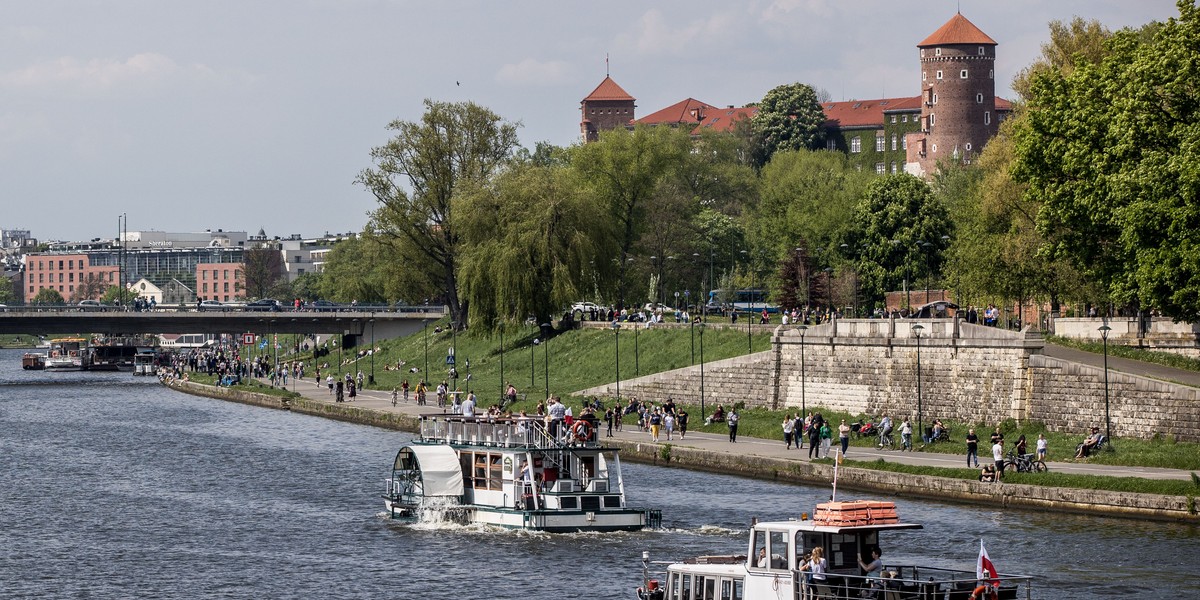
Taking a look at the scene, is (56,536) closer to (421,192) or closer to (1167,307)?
(1167,307)

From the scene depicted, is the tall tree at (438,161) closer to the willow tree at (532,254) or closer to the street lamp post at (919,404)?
the willow tree at (532,254)

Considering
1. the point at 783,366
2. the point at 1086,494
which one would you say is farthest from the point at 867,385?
the point at 1086,494

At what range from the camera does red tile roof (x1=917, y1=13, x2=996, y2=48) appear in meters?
176

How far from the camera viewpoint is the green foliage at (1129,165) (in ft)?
196

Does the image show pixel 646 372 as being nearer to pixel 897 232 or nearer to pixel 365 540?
pixel 897 232

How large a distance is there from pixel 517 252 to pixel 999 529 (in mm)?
62489

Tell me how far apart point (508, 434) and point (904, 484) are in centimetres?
1305

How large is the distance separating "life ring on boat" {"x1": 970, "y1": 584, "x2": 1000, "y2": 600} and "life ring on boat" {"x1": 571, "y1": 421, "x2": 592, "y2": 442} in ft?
73.2

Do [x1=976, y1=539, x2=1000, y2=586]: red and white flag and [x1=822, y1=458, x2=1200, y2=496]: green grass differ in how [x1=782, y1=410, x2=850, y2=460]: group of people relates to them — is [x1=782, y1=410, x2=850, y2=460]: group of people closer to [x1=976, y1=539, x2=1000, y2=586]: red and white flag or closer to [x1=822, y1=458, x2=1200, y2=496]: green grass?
[x1=822, y1=458, x2=1200, y2=496]: green grass

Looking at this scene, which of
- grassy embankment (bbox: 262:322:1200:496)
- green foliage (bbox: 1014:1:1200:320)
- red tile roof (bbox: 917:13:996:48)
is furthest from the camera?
red tile roof (bbox: 917:13:996:48)

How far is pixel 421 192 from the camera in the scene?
5030 inches

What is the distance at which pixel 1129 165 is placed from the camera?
62438 millimetres

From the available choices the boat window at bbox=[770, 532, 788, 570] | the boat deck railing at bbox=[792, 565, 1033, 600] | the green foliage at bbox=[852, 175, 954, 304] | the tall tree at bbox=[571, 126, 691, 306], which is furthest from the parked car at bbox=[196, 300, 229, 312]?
the boat deck railing at bbox=[792, 565, 1033, 600]

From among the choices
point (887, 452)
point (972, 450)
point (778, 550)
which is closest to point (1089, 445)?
point (972, 450)
